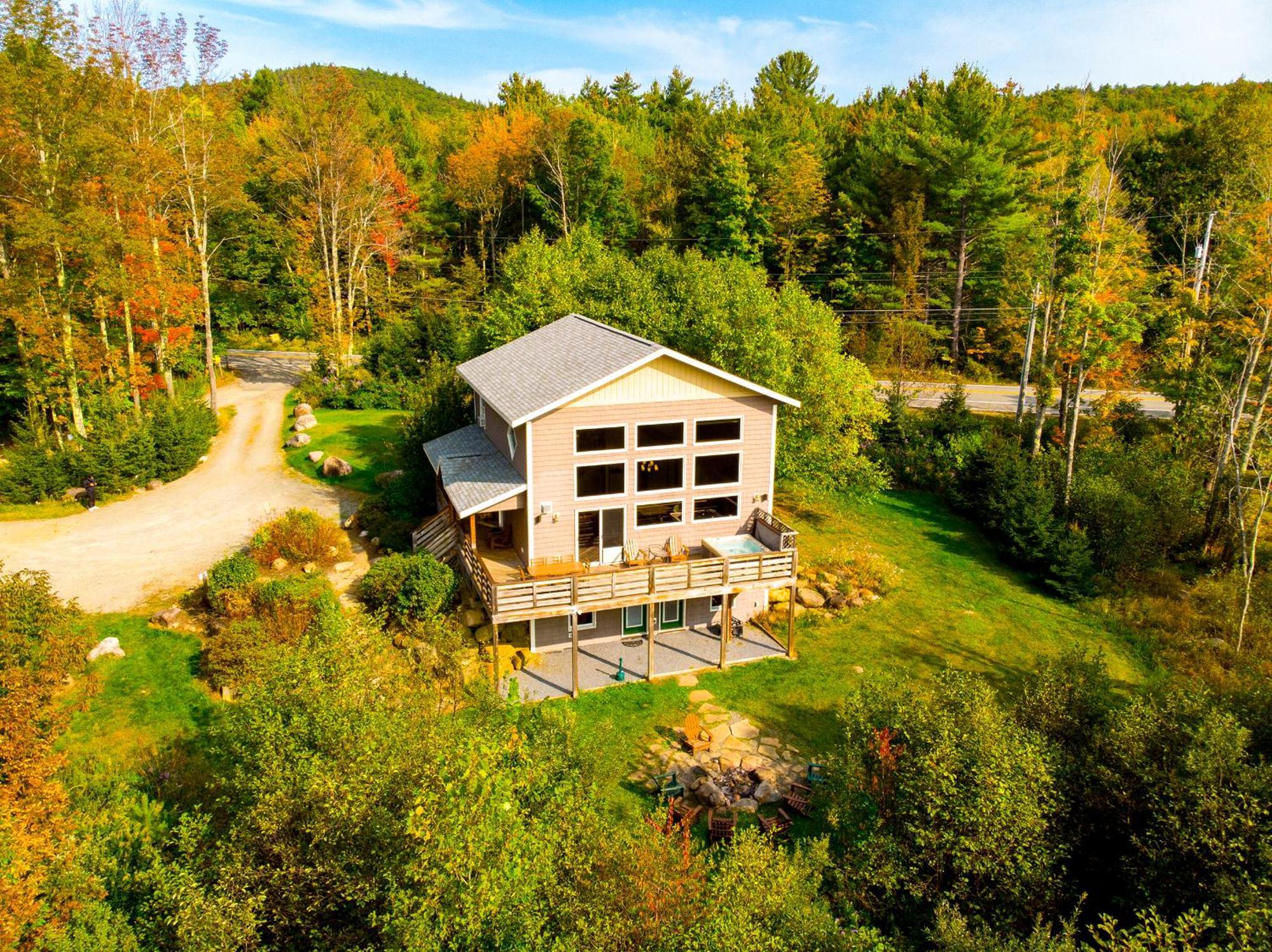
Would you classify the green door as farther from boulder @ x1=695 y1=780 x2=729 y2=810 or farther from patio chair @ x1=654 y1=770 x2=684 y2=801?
boulder @ x1=695 y1=780 x2=729 y2=810

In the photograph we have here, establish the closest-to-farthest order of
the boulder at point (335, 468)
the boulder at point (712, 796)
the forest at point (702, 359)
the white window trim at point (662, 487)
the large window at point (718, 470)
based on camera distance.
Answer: the forest at point (702, 359) < the boulder at point (712, 796) < the white window trim at point (662, 487) < the large window at point (718, 470) < the boulder at point (335, 468)

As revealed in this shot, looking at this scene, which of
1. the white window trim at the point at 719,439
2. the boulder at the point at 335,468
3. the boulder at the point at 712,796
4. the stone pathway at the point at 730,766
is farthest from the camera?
the boulder at the point at 335,468

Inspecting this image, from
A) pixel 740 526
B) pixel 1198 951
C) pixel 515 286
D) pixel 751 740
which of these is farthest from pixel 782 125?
pixel 1198 951

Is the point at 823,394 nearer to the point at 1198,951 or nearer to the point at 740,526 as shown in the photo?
the point at 740,526

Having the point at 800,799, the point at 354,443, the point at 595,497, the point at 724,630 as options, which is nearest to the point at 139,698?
the point at 595,497

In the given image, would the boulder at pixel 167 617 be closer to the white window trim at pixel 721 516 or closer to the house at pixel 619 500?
the house at pixel 619 500

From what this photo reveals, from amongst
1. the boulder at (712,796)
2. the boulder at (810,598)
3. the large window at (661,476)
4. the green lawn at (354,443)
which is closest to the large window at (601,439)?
the large window at (661,476)
